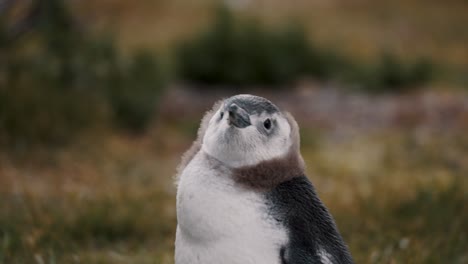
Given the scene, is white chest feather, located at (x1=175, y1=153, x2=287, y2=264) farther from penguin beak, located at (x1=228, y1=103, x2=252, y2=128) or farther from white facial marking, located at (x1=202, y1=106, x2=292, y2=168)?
penguin beak, located at (x1=228, y1=103, x2=252, y2=128)

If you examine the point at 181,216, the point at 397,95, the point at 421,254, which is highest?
the point at 181,216

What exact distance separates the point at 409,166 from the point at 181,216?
17.2 ft

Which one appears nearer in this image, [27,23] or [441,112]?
[27,23]

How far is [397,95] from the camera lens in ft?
42.2

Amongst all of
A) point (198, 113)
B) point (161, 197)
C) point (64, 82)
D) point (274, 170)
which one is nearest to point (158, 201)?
point (161, 197)

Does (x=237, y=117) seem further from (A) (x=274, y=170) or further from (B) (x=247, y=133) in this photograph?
(A) (x=274, y=170)

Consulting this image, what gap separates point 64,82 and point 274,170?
6018 mm

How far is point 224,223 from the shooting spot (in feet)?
11.3

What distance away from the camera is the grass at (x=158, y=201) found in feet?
17.7

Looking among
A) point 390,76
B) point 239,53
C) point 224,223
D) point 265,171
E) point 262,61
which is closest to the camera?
point 224,223

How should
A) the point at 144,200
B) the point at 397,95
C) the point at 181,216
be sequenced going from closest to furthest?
the point at 181,216
the point at 144,200
the point at 397,95

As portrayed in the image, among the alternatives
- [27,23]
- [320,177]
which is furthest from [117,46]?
[320,177]

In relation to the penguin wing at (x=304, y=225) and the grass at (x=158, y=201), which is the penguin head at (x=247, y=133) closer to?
the penguin wing at (x=304, y=225)

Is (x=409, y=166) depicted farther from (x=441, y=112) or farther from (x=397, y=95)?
(x=397, y=95)
